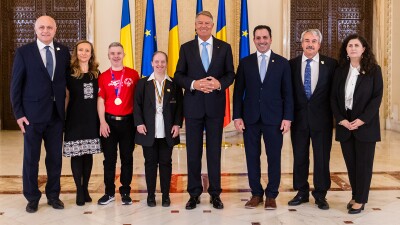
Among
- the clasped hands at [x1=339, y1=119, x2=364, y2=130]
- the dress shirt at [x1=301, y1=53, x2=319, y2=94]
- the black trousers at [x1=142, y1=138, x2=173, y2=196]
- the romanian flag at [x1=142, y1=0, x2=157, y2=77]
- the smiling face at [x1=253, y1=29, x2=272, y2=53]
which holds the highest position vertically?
the romanian flag at [x1=142, y1=0, x2=157, y2=77]

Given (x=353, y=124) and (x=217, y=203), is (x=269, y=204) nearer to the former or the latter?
(x=217, y=203)

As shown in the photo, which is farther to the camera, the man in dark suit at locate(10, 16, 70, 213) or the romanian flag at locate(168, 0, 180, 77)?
the romanian flag at locate(168, 0, 180, 77)

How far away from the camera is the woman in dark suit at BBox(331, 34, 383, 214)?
449cm

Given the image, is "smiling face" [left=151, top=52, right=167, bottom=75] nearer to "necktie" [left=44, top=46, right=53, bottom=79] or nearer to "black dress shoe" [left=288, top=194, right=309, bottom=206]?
"necktie" [left=44, top=46, right=53, bottom=79]

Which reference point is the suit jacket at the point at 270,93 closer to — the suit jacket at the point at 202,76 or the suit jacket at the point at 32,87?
the suit jacket at the point at 202,76

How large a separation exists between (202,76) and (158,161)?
35.5 inches

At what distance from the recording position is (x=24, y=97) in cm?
461

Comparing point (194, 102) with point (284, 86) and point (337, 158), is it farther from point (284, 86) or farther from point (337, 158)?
point (337, 158)

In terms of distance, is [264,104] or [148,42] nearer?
[264,104]

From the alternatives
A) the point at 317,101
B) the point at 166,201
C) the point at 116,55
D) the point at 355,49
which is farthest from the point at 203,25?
the point at 166,201

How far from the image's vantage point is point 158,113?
4801mm

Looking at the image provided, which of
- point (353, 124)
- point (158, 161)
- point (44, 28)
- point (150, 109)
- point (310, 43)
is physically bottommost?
point (158, 161)

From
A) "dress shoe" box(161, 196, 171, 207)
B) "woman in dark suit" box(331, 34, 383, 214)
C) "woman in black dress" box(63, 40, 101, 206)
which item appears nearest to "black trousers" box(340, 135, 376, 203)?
"woman in dark suit" box(331, 34, 383, 214)

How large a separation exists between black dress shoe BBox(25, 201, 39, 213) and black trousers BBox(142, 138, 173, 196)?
103cm
